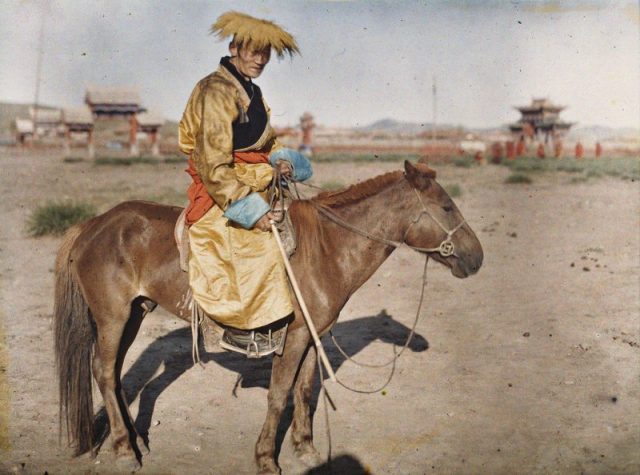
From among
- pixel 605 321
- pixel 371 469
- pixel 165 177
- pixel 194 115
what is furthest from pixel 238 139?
pixel 165 177

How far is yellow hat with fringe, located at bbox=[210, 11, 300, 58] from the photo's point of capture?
160 inches

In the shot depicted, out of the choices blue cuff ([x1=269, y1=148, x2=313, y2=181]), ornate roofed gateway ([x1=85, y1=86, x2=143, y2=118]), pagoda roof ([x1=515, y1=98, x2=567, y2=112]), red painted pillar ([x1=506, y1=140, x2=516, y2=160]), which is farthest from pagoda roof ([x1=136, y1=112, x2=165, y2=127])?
blue cuff ([x1=269, y1=148, x2=313, y2=181])

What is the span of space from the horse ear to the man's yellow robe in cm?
102

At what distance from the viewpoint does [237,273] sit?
4152 millimetres

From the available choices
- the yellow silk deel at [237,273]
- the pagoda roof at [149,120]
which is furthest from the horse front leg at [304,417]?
the pagoda roof at [149,120]

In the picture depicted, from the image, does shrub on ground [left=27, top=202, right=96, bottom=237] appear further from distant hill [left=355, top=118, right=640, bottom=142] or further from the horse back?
distant hill [left=355, top=118, right=640, bottom=142]

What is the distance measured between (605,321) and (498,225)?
7.71 metres

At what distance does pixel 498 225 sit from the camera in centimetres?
1519

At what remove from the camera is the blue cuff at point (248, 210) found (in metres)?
3.93

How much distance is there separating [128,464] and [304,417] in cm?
138

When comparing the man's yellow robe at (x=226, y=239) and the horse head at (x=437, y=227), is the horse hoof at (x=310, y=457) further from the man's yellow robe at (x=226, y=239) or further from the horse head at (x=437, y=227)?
the horse head at (x=437, y=227)

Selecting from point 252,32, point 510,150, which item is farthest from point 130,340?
point 510,150

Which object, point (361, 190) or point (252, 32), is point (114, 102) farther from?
point (361, 190)

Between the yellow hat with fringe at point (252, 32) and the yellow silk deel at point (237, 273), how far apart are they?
89 centimetres
